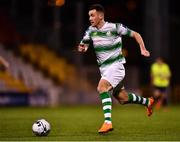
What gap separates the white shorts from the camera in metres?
12.5

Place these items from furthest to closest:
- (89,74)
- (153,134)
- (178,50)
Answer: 1. (178,50)
2. (89,74)
3. (153,134)

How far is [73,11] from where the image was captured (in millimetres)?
32625

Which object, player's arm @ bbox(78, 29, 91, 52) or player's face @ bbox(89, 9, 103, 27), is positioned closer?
player's face @ bbox(89, 9, 103, 27)

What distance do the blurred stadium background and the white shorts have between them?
16.4 m

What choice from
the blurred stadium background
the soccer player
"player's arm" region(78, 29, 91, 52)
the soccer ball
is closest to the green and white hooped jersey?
the soccer player

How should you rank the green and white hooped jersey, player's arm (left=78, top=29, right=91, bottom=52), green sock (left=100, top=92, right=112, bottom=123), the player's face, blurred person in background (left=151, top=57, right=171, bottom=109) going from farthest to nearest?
blurred person in background (left=151, top=57, right=171, bottom=109) → player's arm (left=78, top=29, right=91, bottom=52) → the green and white hooped jersey → the player's face → green sock (left=100, top=92, right=112, bottom=123)

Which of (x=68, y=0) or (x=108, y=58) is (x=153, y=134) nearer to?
(x=108, y=58)

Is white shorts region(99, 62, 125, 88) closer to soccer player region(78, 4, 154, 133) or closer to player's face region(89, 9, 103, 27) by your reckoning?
soccer player region(78, 4, 154, 133)

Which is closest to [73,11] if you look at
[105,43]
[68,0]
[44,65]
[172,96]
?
[68,0]

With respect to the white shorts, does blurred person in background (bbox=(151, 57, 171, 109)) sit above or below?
below

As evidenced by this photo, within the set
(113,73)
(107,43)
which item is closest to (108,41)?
(107,43)

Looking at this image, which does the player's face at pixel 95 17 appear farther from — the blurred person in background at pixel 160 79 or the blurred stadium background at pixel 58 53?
the blurred stadium background at pixel 58 53

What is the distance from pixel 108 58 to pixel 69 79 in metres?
18.5

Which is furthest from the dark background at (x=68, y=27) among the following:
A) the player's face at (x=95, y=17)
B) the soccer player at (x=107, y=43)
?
the player's face at (x=95, y=17)
